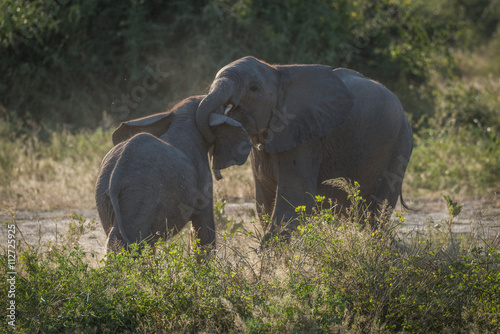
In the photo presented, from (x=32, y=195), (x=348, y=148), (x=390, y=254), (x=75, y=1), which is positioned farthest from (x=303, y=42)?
(x=390, y=254)

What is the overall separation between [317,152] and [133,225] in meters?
2.08

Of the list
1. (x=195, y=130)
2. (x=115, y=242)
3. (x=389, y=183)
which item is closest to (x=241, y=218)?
(x=389, y=183)

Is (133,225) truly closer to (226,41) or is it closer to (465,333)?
(465,333)

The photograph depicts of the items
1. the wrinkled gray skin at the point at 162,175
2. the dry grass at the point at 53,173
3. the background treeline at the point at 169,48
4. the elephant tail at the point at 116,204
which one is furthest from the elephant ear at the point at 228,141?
the background treeline at the point at 169,48

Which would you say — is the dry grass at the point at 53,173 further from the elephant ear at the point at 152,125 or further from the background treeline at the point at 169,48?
the elephant ear at the point at 152,125

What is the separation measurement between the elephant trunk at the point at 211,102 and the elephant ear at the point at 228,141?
0.05m

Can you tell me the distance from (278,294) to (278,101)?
219 cm

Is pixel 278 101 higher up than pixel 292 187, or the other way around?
pixel 278 101

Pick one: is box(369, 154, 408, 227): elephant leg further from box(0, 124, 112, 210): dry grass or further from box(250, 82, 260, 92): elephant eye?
box(0, 124, 112, 210): dry grass

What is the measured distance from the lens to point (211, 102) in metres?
5.37

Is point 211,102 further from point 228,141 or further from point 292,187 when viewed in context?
point 292,187

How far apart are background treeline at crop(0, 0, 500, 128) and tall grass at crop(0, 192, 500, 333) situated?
11.0 metres

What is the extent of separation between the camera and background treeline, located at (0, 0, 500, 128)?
15.6 metres

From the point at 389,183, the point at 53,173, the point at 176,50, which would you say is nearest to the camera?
the point at 389,183
